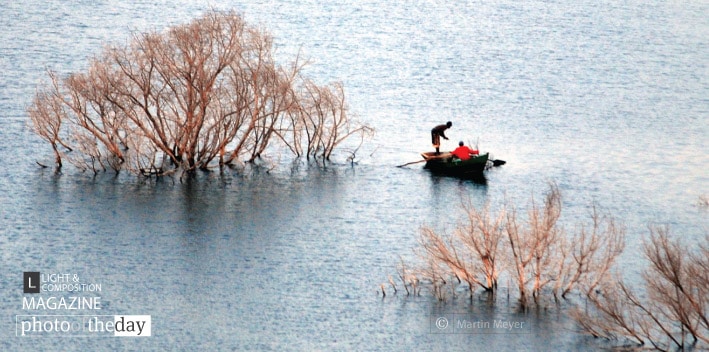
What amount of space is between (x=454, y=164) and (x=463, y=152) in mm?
930

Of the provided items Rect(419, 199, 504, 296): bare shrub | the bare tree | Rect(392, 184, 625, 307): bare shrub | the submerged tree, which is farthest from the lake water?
the submerged tree

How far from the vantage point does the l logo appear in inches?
3059

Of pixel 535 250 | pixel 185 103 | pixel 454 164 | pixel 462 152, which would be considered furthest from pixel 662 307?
pixel 185 103

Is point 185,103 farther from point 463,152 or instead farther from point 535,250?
point 535,250

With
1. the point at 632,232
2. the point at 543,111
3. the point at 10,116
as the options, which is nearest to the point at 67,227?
the point at 10,116

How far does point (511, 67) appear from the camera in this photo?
128250 mm

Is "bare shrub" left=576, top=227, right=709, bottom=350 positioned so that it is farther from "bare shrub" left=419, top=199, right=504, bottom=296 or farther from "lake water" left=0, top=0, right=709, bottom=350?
"bare shrub" left=419, top=199, right=504, bottom=296

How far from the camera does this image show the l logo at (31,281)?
255 feet

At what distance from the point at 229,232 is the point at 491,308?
1849 centimetres

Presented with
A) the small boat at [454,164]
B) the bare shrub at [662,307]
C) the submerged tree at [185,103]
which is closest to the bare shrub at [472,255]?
the bare shrub at [662,307]

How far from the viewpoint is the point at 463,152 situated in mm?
96812

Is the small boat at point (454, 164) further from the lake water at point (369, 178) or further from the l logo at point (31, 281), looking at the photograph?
the l logo at point (31, 281)

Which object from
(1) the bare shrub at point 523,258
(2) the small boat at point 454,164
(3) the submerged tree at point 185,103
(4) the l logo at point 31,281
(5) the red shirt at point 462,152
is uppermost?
(3) the submerged tree at point 185,103

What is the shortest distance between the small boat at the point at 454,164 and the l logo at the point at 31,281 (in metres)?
28.3
